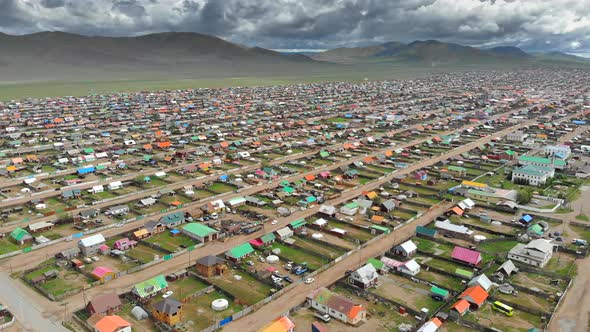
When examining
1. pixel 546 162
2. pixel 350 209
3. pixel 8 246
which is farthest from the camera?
pixel 546 162

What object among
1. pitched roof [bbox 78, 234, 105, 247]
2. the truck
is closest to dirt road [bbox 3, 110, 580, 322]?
pitched roof [bbox 78, 234, 105, 247]

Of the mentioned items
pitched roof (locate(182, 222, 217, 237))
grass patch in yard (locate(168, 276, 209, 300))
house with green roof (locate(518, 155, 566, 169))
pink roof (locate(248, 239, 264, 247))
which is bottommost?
grass patch in yard (locate(168, 276, 209, 300))

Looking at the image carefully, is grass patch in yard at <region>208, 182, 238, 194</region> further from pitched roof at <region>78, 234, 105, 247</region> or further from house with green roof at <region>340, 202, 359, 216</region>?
pitched roof at <region>78, 234, 105, 247</region>

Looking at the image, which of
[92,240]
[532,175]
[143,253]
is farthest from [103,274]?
[532,175]

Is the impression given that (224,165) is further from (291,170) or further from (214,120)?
(214,120)

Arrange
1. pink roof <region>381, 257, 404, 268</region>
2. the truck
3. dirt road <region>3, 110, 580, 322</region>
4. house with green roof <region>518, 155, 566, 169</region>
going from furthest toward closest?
house with green roof <region>518, 155, 566, 169</region> < the truck < pink roof <region>381, 257, 404, 268</region> < dirt road <region>3, 110, 580, 322</region>

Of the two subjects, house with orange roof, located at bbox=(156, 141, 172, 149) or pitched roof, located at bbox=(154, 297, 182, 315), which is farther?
house with orange roof, located at bbox=(156, 141, 172, 149)

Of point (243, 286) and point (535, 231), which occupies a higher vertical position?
point (535, 231)

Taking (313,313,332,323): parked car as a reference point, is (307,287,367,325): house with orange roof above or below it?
above

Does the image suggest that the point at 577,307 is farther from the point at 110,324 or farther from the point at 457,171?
the point at 457,171
